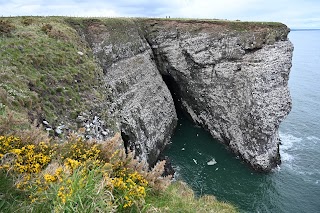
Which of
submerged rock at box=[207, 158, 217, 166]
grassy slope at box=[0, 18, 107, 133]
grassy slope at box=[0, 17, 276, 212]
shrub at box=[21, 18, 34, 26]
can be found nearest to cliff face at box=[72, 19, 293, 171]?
submerged rock at box=[207, 158, 217, 166]

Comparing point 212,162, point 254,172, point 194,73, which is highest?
point 194,73

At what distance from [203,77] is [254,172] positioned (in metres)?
15.1

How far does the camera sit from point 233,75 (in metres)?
41.4

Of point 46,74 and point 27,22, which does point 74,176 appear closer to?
point 46,74

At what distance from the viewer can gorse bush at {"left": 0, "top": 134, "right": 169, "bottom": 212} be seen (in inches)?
247

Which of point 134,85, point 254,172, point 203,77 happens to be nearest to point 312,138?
point 254,172

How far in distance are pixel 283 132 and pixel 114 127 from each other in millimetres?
35878

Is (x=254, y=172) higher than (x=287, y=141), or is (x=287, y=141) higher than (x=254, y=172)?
(x=254, y=172)

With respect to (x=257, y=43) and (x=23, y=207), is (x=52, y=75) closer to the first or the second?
(x=23, y=207)

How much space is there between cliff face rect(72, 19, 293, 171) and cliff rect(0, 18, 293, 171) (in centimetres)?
12

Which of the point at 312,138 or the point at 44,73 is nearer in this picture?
the point at 44,73

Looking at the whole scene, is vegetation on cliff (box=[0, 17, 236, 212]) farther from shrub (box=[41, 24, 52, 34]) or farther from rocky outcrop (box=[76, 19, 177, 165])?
rocky outcrop (box=[76, 19, 177, 165])

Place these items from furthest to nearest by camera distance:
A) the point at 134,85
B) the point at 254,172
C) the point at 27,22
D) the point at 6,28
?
the point at 134,85 < the point at 254,172 < the point at 27,22 < the point at 6,28

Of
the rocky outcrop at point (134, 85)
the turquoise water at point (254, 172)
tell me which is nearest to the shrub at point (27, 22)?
the rocky outcrop at point (134, 85)
